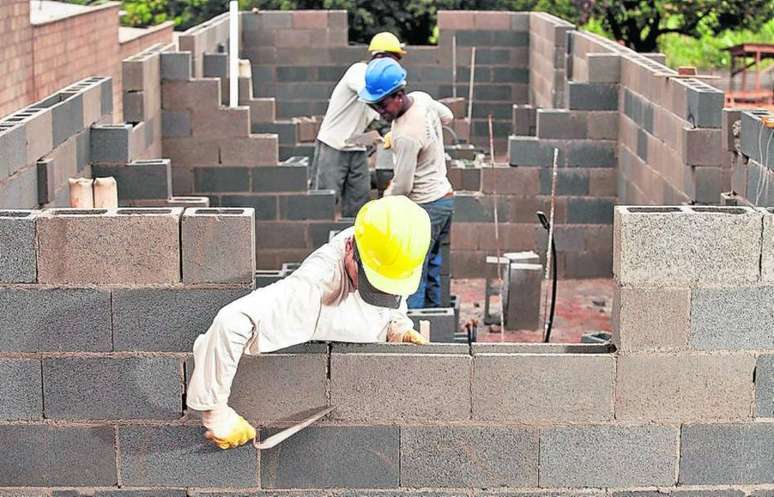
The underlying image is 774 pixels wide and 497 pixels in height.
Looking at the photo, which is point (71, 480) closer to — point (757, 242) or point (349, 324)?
point (349, 324)

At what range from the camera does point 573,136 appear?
1498 cm

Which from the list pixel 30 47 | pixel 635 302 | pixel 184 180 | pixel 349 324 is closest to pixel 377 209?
pixel 349 324

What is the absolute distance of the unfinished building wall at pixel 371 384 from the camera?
22.9ft

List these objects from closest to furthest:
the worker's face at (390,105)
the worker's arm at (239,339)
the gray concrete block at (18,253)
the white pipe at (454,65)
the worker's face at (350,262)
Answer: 1. the worker's arm at (239,339)
2. the worker's face at (350,262)
3. the gray concrete block at (18,253)
4. the worker's face at (390,105)
5. the white pipe at (454,65)

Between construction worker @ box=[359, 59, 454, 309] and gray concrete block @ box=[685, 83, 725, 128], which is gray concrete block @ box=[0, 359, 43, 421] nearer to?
construction worker @ box=[359, 59, 454, 309]

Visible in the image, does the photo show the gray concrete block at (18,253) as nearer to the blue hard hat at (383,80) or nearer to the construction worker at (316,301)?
the construction worker at (316,301)

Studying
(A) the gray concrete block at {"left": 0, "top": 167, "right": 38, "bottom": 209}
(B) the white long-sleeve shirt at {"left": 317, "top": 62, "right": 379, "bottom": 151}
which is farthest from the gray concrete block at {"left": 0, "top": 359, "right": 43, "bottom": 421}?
(B) the white long-sleeve shirt at {"left": 317, "top": 62, "right": 379, "bottom": 151}

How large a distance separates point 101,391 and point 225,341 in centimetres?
91

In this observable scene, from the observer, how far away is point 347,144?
Result: 14.6 metres

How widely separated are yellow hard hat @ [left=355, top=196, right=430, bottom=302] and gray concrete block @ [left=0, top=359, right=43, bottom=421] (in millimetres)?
1532

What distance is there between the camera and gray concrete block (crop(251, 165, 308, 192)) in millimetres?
14578

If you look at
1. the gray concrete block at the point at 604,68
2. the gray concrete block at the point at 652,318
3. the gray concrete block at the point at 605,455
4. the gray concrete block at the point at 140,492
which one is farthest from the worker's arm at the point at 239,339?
the gray concrete block at the point at 604,68

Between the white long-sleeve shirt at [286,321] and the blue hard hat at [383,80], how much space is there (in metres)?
3.49

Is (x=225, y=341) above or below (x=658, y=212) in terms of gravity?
below
